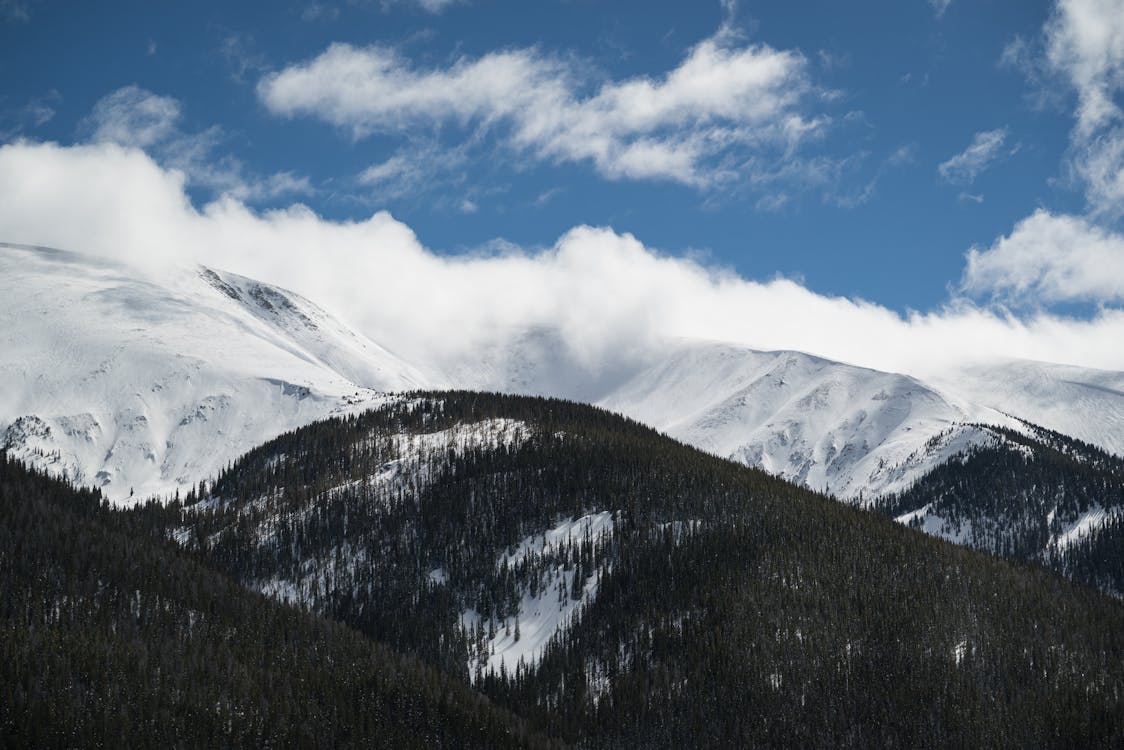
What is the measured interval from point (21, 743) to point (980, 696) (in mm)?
137818

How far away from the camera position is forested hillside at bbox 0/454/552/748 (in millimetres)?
130000

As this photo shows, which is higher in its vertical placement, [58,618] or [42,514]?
[42,514]

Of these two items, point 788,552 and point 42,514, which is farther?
point 788,552

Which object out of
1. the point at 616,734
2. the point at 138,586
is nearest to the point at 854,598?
the point at 616,734

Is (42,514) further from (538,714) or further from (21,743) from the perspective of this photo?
(538,714)

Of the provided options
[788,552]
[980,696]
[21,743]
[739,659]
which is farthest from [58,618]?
[980,696]

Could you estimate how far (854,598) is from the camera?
186750mm

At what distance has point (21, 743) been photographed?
123000 mm

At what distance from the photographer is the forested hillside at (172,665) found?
130 meters

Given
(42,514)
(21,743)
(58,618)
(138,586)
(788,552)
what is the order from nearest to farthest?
(21,743)
(58,618)
(138,586)
(42,514)
(788,552)

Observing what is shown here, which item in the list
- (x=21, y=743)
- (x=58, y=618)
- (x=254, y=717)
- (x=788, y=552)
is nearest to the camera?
(x=21, y=743)

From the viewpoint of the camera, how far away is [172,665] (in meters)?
142

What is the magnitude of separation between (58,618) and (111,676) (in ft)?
63.8

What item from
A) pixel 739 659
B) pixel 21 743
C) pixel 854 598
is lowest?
pixel 21 743
